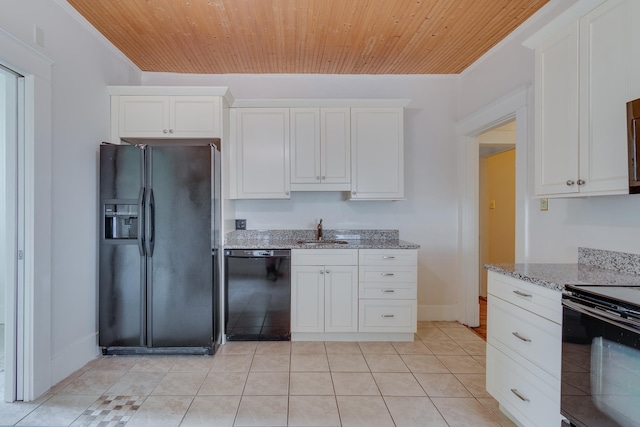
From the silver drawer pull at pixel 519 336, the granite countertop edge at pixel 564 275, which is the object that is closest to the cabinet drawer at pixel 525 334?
the silver drawer pull at pixel 519 336

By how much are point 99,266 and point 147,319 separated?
1.96 ft

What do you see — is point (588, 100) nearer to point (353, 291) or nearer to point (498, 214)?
point (353, 291)

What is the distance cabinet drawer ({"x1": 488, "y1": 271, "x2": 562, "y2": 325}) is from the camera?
1.39 meters

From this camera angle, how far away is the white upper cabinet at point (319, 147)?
10.1ft

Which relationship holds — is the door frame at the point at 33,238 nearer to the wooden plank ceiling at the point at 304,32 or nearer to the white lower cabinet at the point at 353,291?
the wooden plank ceiling at the point at 304,32

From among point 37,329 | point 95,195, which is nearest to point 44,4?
point 95,195

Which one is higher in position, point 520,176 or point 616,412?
point 520,176

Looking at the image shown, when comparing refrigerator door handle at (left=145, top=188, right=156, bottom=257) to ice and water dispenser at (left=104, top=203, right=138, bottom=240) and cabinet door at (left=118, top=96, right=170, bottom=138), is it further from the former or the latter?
cabinet door at (left=118, top=96, right=170, bottom=138)

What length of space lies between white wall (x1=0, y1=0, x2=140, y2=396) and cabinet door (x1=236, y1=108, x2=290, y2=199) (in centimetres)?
119

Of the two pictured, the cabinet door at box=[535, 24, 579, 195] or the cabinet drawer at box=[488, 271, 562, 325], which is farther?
the cabinet door at box=[535, 24, 579, 195]

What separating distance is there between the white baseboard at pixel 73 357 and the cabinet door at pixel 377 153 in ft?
8.51

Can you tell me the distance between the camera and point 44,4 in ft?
6.73

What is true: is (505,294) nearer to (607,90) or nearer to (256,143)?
(607,90)

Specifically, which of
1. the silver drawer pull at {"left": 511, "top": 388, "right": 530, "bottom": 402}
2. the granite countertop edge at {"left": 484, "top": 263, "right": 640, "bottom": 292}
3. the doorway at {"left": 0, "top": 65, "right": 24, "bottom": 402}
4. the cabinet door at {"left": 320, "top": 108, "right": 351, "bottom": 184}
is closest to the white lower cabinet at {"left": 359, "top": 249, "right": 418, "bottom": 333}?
the cabinet door at {"left": 320, "top": 108, "right": 351, "bottom": 184}
